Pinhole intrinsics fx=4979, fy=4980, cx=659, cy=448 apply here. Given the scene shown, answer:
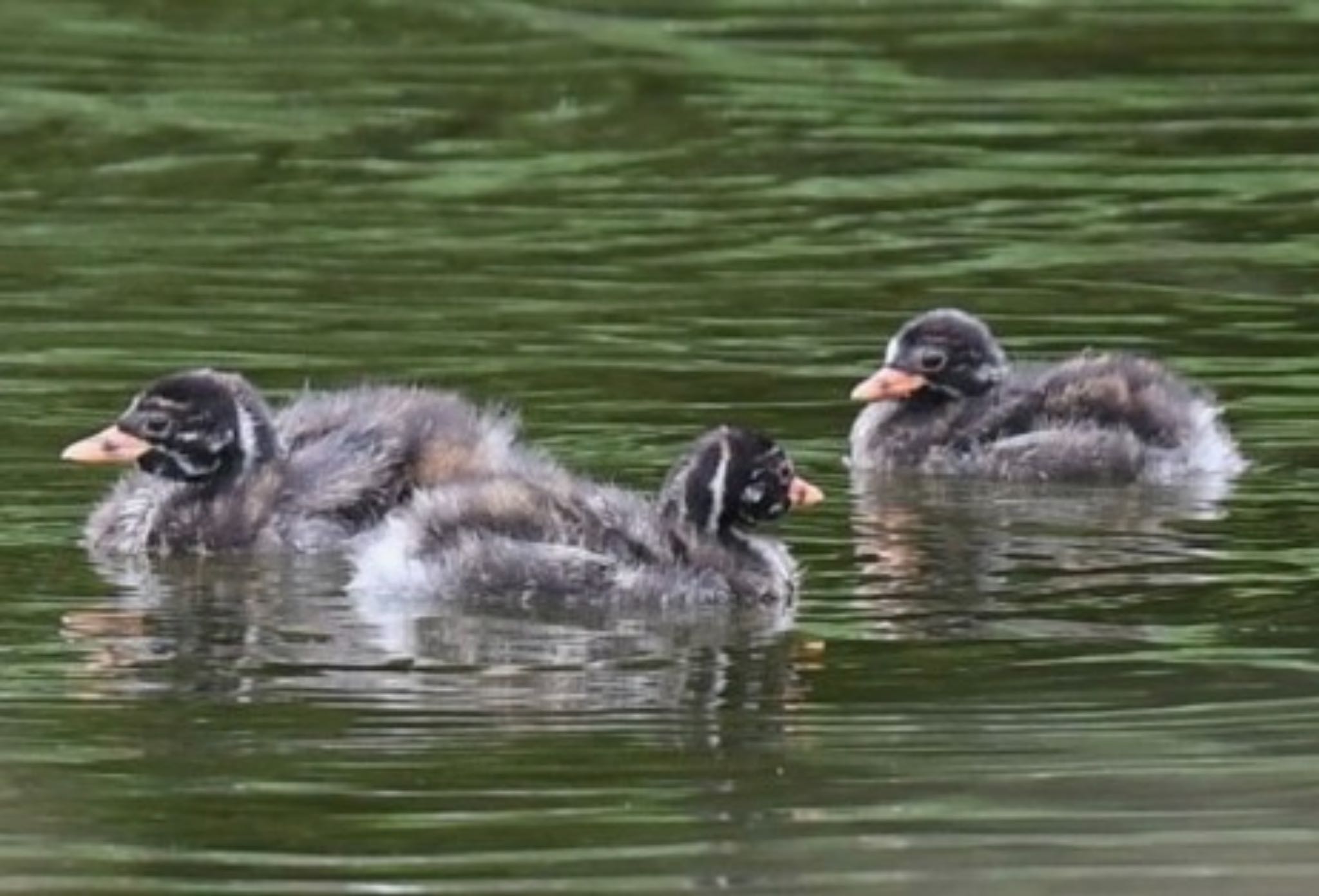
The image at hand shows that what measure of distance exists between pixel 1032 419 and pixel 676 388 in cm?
107

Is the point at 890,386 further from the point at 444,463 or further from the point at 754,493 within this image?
the point at 754,493

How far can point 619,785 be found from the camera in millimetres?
9688

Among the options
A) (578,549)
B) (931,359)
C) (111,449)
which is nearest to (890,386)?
(931,359)

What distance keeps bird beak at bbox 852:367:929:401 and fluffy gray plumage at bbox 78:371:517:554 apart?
184 cm

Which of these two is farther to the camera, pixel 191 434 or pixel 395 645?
pixel 191 434

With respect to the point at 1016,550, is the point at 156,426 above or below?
above

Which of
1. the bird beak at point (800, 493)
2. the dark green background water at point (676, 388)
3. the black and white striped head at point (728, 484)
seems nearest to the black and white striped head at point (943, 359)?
the dark green background water at point (676, 388)

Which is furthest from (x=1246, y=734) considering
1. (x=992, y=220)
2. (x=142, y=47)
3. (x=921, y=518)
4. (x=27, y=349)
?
(x=142, y=47)

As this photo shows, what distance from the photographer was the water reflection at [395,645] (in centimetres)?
1084

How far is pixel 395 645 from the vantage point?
11.4 m

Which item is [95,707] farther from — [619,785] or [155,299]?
[155,299]

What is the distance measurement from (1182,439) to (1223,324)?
Result: 87.4 inches

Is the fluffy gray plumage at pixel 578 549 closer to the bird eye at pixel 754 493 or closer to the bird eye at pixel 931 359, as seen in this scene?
the bird eye at pixel 754 493

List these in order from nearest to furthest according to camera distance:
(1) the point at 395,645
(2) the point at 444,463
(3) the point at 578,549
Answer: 1. (1) the point at 395,645
2. (3) the point at 578,549
3. (2) the point at 444,463
